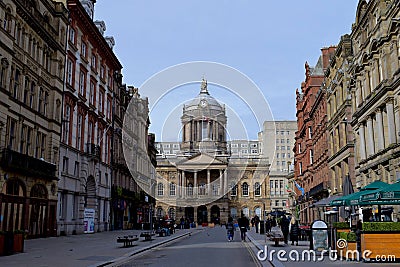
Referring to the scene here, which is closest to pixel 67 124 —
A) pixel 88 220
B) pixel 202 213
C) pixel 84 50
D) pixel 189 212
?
pixel 84 50

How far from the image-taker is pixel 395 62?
29.4 m

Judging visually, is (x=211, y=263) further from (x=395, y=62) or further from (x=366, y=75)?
(x=366, y=75)

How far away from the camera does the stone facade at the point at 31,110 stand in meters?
28.2

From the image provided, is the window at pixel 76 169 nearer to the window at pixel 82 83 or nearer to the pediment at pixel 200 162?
the window at pixel 82 83

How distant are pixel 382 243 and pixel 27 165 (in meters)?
22.9

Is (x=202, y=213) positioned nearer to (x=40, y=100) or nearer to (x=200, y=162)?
(x=200, y=162)

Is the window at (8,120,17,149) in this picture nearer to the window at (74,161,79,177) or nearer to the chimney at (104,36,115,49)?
the window at (74,161,79,177)

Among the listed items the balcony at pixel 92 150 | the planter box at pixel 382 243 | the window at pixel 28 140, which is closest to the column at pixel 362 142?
the planter box at pixel 382 243

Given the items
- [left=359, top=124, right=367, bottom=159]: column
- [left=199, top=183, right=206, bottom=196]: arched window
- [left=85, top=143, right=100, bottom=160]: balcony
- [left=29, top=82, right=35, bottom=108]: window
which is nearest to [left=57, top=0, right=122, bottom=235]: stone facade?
[left=85, top=143, right=100, bottom=160]: balcony

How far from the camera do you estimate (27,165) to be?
99.9 ft

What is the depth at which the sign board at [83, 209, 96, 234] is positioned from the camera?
42919 millimetres

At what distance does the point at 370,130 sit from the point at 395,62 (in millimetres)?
7233

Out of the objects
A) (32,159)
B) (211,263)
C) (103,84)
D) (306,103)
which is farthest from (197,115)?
(211,263)

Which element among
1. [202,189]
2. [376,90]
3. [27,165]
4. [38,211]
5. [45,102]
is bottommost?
[38,211]
